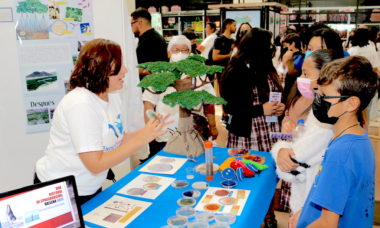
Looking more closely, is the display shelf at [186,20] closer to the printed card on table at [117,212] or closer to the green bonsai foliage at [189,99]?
the green bonsai foliage at [189,99]

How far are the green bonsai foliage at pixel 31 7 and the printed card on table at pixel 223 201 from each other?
2.03 m

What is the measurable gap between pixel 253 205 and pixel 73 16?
2.17 m

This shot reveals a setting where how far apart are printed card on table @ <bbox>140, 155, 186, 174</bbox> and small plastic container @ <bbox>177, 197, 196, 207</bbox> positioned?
0.36 m

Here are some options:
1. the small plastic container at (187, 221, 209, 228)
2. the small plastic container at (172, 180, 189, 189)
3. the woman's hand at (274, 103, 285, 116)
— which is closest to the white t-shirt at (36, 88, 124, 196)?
the small plastic container at (172, 180, 189, 189)

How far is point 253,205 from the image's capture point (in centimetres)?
166

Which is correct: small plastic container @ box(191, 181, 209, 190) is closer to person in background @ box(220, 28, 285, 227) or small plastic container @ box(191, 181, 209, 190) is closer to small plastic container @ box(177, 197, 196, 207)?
small plastic container @ box(177, 197, 196, 207)

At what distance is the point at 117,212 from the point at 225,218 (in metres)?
0.48

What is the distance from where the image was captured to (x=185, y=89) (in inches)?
79.6

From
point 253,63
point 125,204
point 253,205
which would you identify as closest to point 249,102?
point 253,63

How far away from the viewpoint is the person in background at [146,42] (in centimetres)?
403

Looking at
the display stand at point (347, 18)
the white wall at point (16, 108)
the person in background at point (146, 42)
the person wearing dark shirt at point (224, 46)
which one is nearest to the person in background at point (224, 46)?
the person wearing dark shirt at point (224, 46)

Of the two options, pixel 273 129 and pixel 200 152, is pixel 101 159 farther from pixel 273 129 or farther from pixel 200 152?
pixel 273 129

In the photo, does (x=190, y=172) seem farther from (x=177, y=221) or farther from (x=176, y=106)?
(x=176, y=106)

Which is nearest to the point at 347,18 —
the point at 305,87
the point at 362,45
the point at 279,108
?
the point at 362,45
